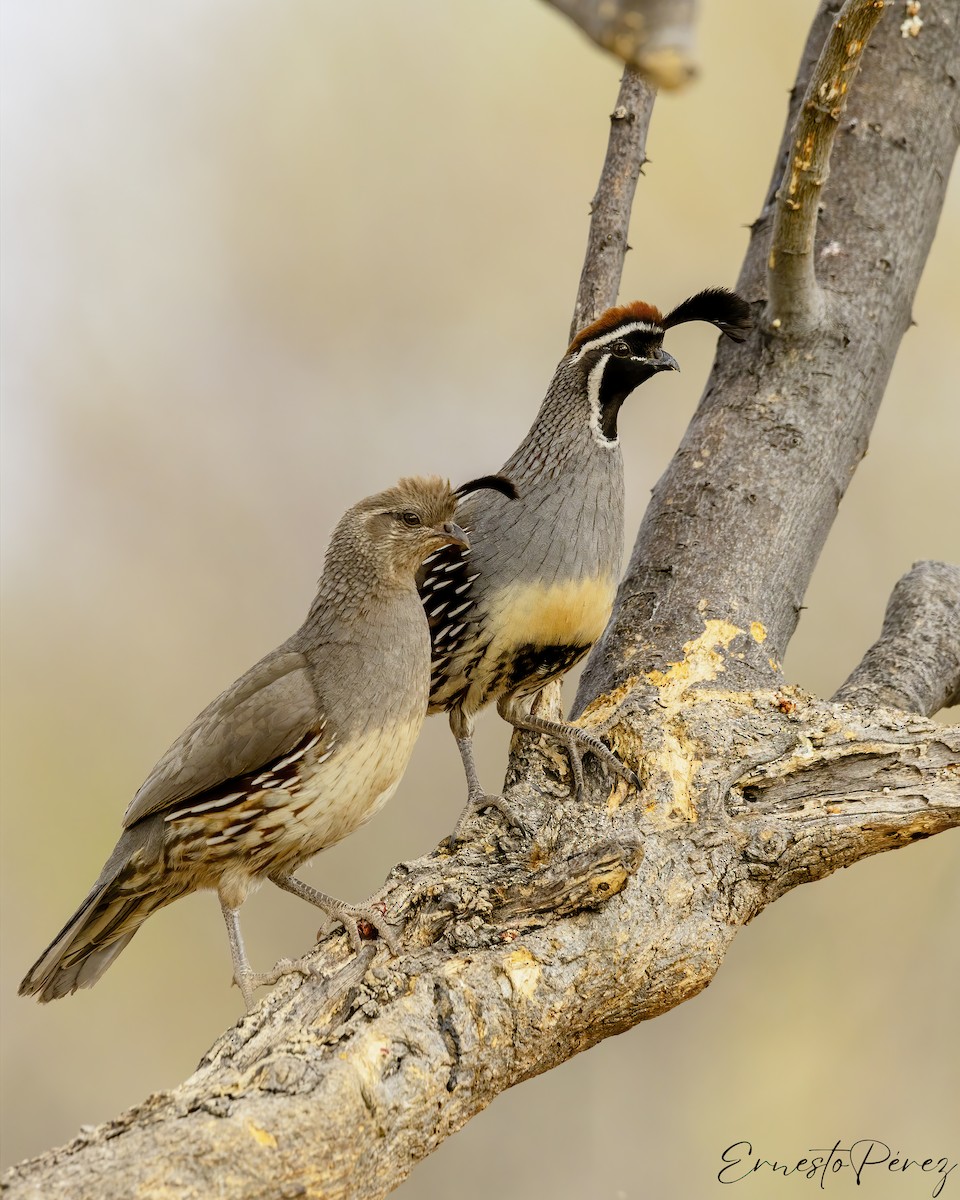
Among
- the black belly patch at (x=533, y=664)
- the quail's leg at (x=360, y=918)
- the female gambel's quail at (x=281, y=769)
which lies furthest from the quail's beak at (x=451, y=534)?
the quail's leg at (x=360, y=918)

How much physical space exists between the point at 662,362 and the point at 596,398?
20cm

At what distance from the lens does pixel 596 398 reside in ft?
10.9

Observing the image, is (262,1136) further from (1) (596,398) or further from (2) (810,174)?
(2) (810,174)

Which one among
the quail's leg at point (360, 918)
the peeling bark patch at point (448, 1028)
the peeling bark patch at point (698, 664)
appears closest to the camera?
the peeling bark patch at point (448, 1028)

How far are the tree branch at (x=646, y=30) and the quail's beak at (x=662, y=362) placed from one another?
8.10ft

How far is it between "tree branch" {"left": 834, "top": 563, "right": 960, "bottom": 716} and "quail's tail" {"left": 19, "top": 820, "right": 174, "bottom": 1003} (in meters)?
1.69

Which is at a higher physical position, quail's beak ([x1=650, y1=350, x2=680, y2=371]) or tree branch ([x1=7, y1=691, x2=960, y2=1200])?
quail's beak ([x1=650, y1=350, x2=680, y2=371])

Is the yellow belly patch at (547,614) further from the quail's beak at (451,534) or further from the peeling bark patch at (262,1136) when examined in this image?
the peeling bark patch at (262,1136)

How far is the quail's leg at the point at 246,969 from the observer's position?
2.33m

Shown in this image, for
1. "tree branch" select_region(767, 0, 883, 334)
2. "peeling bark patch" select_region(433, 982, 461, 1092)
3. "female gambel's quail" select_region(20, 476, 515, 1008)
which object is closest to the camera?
"peeling bark patch" select_region(433, 982, 461, 1092)

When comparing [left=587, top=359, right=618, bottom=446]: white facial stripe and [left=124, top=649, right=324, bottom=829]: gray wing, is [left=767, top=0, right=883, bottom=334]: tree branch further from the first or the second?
[left=124, top=649, right=324, bottom=829]: gray wing

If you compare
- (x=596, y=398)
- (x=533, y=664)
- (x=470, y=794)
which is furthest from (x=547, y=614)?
(x=596, y=398)

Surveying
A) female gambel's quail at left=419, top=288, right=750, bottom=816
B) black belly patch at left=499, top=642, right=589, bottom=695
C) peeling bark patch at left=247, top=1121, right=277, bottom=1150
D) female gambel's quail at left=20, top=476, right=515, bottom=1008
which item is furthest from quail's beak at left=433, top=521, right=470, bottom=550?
peeling bark patch at left=247, top=1121, right=277, bottom=1150

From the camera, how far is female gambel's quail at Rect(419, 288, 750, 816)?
3.06 metres
